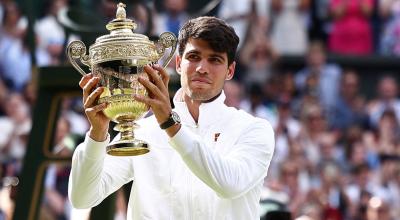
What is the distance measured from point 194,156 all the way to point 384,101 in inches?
395

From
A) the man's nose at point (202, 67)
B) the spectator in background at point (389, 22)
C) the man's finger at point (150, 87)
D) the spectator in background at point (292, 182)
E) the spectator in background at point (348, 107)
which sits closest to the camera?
the man's finger at point (150, 87)

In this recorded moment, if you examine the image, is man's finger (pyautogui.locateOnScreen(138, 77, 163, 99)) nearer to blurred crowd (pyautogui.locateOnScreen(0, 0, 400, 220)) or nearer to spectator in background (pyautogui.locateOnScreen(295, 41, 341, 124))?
blurred crowd (pyautogui.locateOnScreen(0, 0, 400, 220))

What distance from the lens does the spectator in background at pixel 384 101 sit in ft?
47.2

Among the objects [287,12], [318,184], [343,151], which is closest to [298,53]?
[287,12]

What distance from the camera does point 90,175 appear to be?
4.91 meters

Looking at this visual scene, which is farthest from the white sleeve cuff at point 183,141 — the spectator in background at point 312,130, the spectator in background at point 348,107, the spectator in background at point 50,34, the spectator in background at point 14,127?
the spectator in background at point 348,107

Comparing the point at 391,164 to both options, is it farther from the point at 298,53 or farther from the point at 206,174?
the point at 206,174

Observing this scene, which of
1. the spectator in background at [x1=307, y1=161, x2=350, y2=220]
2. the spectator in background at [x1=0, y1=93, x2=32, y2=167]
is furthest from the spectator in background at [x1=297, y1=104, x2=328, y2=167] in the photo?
the spectator in background at [x1=0, y1=93, x2=32, y2=167]

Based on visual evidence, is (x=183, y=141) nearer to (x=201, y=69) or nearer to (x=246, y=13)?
(x=201, y=69)

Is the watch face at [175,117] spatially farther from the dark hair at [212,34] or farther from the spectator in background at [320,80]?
the spectator in background at [320,80]

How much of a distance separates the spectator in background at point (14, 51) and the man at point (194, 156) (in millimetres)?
8355

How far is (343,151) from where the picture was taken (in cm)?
1374

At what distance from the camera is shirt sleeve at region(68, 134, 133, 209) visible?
4859 millimetres

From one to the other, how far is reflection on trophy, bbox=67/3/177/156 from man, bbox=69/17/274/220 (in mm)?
72
